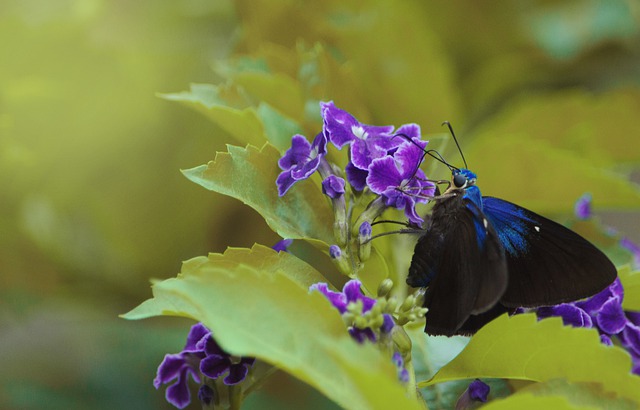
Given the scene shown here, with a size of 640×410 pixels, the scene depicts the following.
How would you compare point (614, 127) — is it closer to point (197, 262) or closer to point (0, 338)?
point (197, 262)

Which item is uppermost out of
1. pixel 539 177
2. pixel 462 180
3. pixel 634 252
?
pixel 462 180

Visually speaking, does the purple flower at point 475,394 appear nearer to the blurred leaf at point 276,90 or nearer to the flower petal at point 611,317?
the flower petal at point 611,317

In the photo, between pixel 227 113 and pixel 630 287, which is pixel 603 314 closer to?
pixel 630 287

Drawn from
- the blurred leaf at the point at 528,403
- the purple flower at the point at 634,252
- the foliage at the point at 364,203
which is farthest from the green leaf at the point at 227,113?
the purple flower at the point at 634,252

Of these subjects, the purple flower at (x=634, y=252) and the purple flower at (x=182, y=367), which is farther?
the purple flower at (x=634, y=252)

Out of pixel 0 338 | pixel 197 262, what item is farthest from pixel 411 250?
pixel 0 338

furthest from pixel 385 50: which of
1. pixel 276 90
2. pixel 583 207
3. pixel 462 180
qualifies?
pixel 462 180
